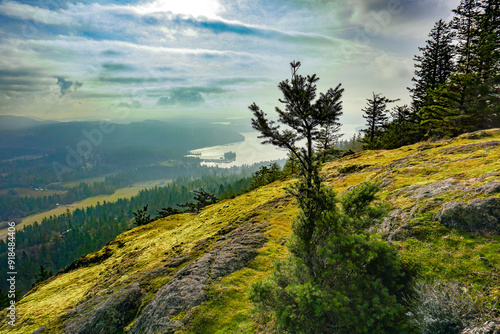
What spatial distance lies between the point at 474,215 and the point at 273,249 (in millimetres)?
11217

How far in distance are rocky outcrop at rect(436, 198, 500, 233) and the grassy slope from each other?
1.36 feet

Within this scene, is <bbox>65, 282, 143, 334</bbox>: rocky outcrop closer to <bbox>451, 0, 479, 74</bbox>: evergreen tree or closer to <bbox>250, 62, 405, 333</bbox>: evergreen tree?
<bbox>250, 62, 405, 333</bbox>: evergreen tree

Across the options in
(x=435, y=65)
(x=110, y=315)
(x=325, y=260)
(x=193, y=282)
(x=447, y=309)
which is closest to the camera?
(x=447, y=309)

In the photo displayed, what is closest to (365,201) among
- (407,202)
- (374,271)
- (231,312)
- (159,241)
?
(374,271)

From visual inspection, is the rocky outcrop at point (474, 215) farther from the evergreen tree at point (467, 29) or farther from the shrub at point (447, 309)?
the evergreen tree at point (467, 29)

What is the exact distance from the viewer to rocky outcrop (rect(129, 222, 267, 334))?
12.1 m

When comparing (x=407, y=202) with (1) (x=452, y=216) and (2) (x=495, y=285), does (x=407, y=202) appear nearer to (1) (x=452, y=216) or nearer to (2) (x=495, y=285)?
(1) (x=452, y=216)

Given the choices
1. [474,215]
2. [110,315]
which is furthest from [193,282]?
[474,215]

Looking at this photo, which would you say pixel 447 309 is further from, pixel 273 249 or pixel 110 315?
pixel 110 315

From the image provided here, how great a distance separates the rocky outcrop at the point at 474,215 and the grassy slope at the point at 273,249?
416 mm

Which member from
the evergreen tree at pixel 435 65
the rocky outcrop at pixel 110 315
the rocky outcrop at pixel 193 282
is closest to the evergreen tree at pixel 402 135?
the evergreen tree at pixel 435 65

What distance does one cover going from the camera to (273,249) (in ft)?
53.8

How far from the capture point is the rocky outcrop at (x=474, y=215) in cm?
951

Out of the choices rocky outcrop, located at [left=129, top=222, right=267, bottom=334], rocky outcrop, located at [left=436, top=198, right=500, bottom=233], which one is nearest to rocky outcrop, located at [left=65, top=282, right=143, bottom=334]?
rocky outcrop, located at [left=129, top=222, right=267, bottom=334]
